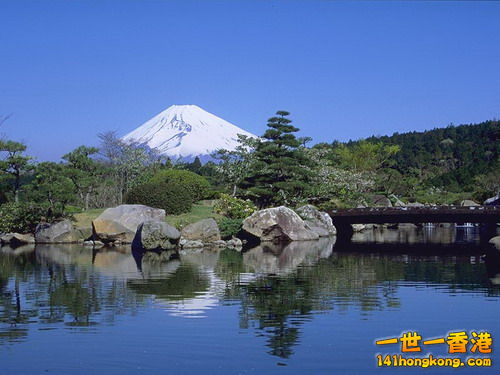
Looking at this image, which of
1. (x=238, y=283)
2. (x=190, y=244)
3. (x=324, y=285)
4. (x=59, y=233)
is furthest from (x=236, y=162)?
(x=324, y=285)

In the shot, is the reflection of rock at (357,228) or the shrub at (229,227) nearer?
the shrub at (229,227)

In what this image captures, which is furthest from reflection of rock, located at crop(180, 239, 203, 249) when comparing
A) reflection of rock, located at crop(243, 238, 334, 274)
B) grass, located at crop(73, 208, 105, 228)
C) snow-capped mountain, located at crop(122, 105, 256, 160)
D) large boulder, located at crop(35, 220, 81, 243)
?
snow-capped mountain, located at crop(122, 105, 256, 160)

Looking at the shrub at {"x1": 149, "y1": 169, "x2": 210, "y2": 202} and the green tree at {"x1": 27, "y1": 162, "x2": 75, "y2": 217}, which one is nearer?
the green tree at {"x1": 27, "y1": 162, "x2": 75, "y2": 217}

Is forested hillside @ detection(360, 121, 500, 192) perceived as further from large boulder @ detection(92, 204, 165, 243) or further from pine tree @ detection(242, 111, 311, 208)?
large boulder @ detection(92, 204, 165, 243)

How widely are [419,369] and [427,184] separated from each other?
197 feet

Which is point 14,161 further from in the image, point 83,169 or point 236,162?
point 236,162

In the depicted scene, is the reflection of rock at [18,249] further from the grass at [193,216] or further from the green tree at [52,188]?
the grass at [193,216]

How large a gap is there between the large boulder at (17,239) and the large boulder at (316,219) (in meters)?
13.6

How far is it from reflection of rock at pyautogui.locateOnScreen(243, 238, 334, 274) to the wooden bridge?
15.6ft

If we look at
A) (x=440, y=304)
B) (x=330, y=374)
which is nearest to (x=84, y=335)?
(x=330, y=374)

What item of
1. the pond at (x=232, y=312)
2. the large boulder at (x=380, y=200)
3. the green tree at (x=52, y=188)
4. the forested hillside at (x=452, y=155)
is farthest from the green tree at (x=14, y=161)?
the forested hillside at (x=452, y=155)

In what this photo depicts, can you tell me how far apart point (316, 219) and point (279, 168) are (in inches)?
143

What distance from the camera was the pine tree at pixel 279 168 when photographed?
122 feet

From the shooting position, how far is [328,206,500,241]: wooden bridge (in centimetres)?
3441
